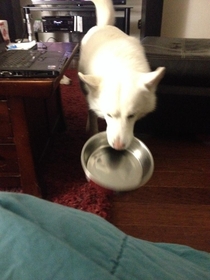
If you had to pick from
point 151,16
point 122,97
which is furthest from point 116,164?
point 151,16

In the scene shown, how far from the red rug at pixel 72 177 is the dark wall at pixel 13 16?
192 cm

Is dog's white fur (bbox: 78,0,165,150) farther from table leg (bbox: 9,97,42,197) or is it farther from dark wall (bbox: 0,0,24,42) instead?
dark wall (bbox: 0,0,24,42)

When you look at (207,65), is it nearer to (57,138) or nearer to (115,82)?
(115,82)

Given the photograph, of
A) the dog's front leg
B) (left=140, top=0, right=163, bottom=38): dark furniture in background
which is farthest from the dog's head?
(left=140, top=0, right=163, bottom=38): dark furniture in background

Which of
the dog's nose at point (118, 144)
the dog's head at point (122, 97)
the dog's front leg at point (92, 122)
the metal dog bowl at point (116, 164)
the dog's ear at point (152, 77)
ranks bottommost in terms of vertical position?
the dog's front leg at point (92, 122)

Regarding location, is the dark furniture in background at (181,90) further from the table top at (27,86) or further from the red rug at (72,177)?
the table top at (27,86)

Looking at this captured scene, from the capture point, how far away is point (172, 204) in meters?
1.19

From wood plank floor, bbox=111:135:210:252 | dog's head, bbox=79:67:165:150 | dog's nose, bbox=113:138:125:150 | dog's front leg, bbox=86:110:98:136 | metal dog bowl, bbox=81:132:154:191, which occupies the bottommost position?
wood plank floor, bbox=111:135:210:252

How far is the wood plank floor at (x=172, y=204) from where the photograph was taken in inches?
41.1

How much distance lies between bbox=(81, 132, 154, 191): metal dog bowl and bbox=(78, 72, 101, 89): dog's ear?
23cm

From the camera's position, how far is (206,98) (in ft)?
4.84

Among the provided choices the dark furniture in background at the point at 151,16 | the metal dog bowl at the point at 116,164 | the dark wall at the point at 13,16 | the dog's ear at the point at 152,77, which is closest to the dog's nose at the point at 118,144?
the metal dog bowl at the point at 116,164

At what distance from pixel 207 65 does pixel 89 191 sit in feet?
2.89

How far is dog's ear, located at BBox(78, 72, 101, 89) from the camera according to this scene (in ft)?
3.31
